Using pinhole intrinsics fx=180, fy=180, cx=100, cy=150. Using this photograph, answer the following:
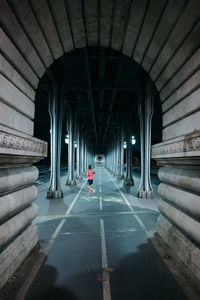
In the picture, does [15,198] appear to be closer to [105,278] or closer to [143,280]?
[105,278]

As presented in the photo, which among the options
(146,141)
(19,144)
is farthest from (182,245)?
(146,141)

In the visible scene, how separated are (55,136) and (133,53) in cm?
867

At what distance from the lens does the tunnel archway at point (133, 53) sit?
12.4ft

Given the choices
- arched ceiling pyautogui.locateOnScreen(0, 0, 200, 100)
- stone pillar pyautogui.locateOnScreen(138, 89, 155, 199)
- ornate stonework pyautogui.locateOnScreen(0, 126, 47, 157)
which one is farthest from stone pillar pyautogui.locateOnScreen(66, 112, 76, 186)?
ornate stonework pyautogui.locateOnScreen(0, 126, 47, 157)

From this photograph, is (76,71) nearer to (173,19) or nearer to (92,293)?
(173,19)

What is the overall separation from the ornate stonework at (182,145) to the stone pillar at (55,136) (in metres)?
9.18

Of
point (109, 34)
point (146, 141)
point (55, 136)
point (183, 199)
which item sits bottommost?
point (183, 199)

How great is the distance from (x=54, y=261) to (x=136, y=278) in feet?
6.73

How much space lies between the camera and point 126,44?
233 inches

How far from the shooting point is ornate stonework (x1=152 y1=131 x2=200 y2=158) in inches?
145

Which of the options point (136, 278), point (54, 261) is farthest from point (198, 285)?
point (54, 261)

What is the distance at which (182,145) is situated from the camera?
4.20 m

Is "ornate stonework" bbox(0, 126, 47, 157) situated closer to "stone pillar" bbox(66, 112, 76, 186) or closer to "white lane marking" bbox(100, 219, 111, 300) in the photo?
"white lane marking" bbox(100, 219, 111, 300)

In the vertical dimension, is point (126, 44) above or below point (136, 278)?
above
